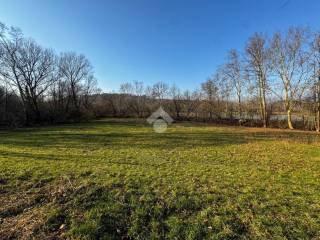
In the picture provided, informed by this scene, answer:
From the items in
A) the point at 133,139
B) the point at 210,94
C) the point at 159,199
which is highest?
the point at 210,94

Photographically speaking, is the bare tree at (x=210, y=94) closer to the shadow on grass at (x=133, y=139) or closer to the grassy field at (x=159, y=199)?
the shadow on grass at (x=133, y=139)

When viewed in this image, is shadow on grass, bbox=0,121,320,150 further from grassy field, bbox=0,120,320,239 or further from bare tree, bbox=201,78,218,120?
bare tree, bbox=201,78,218,120

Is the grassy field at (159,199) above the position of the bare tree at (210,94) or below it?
below

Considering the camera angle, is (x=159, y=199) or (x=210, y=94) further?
(x=210, y=94)

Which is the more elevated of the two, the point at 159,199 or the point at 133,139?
the point at 133,139

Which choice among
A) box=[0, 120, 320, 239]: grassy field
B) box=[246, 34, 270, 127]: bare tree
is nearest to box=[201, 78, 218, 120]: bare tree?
box=[246, 34, 270, 127]: bare tree

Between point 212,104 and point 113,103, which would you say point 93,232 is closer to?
point 212,104

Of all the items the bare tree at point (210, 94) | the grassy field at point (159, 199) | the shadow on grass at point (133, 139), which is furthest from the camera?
the bare tree at point (210, 94)

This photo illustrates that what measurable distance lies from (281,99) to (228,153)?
16844 mm

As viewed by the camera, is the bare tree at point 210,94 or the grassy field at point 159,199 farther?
the bare tree at point 210,94

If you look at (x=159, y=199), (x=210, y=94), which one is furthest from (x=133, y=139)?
(x=210, y=94)

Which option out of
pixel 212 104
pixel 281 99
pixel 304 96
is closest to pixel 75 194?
pixel 304 96

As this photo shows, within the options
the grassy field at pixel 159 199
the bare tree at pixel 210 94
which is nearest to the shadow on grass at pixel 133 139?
the grassy field at pixel 159 199

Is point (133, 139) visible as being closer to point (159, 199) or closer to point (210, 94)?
point (159, 199)
